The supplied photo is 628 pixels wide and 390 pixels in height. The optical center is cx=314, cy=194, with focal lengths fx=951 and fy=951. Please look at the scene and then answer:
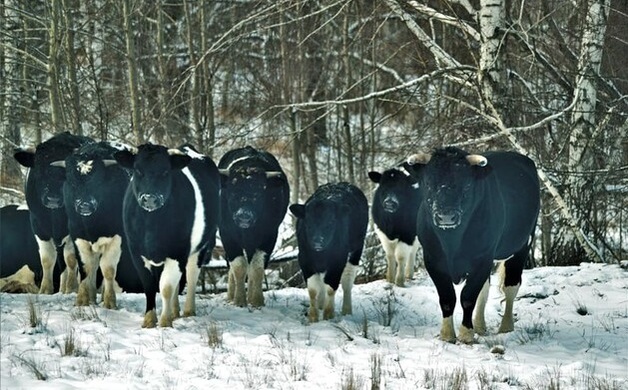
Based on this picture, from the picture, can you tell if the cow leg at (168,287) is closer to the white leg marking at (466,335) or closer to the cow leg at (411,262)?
the white leg marking at (466,335)

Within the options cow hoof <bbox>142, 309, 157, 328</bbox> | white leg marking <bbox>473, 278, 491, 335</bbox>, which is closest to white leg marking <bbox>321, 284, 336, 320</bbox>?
white leg marking <bbox>473, 278, 491, 335</bbox>

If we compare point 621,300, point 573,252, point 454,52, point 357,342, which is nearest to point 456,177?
point 357,342

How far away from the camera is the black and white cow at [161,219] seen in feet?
32.6

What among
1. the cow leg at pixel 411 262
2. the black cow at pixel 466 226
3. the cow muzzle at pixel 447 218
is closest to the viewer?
the cow muzzle at pixel 447 218

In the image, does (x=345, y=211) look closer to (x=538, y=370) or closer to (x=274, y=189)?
(x=274, y=189)

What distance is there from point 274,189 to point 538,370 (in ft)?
15.9

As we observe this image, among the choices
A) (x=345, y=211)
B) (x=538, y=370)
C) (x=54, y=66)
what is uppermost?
(x=54, y=66)

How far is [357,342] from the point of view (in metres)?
9.41

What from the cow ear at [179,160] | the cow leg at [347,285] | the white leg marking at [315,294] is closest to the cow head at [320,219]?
the white leg marking at [315,294]

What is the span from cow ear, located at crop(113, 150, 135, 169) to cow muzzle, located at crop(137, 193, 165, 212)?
0.44 metres

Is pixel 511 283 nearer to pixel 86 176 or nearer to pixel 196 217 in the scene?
pixel 196 217

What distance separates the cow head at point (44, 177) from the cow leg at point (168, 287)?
215cm

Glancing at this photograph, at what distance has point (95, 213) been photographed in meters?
10.8

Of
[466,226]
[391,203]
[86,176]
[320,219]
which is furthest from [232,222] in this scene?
[466,226]
